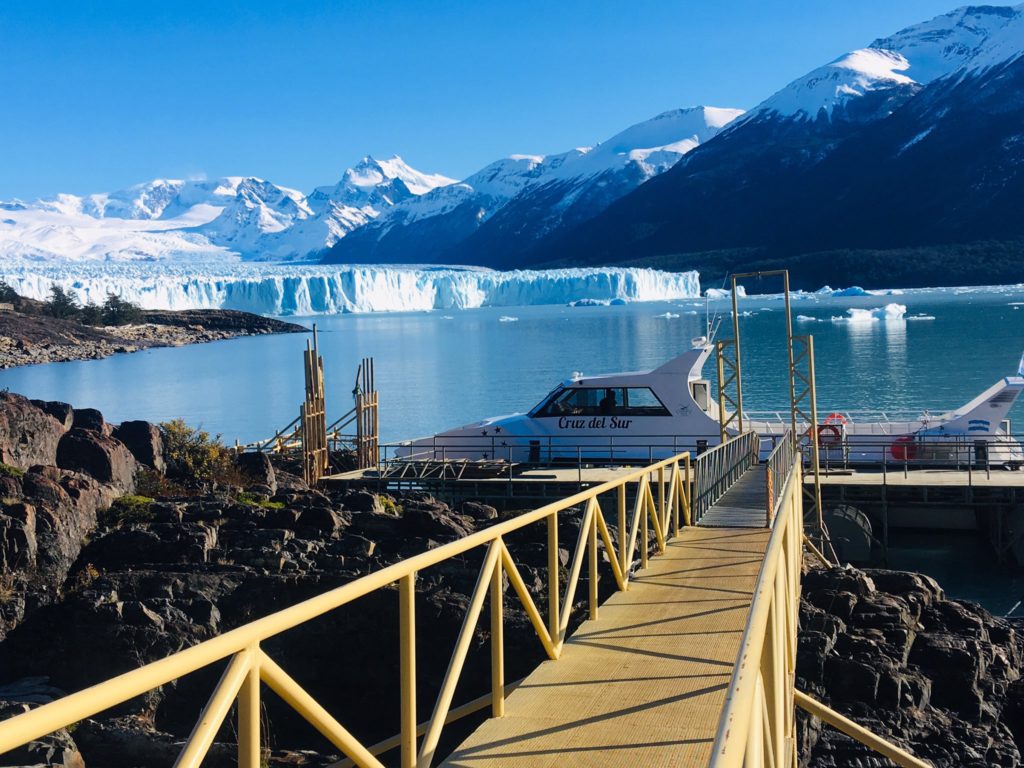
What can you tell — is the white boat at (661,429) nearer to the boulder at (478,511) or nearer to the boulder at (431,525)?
the boulder at (478,511)

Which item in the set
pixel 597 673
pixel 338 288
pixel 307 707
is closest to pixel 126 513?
pixel 597 673

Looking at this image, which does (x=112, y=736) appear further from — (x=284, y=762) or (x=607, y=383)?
(x=607, y=383)

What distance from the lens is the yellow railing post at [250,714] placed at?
3.03 m

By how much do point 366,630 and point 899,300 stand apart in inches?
5418

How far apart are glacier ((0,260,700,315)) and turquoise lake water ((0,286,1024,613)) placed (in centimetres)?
1463

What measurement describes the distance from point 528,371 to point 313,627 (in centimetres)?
4894

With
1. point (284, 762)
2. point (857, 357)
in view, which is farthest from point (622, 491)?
point (857, 357)

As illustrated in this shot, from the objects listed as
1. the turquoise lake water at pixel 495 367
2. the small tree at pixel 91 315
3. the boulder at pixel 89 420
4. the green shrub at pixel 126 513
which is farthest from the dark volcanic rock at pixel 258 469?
the small tree at pixel 91 315

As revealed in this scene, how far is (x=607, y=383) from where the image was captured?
21.1 meters

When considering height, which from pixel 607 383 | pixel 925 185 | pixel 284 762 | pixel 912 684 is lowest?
pixel 912 684

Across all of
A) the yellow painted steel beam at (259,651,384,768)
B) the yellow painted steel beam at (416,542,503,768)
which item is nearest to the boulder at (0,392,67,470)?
the yellow painted steel beam at (416,542,503,768)

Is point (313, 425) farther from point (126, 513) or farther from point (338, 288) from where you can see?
point (338, 288)

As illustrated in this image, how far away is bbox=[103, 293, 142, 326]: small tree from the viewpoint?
340 feet

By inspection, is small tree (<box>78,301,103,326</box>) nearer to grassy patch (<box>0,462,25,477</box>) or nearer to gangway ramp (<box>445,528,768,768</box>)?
grassy patch (<box>0,462,25,477</box>)
